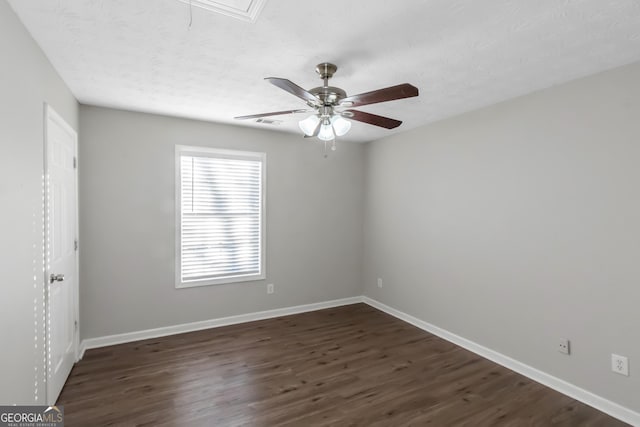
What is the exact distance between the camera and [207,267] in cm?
395

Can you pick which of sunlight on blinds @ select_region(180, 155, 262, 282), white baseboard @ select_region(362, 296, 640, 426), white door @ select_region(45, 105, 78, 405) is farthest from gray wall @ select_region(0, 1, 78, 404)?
white baseboard @ select_region(362, 296, 640, 426)

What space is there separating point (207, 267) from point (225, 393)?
5.49ft

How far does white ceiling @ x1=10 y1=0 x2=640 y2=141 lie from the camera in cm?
170

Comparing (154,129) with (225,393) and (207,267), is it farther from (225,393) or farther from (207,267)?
(225,393)

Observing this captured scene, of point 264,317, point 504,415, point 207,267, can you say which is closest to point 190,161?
point 207,267

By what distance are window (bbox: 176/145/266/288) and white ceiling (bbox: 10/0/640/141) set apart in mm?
1075

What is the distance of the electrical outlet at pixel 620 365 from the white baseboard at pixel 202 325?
310 cm

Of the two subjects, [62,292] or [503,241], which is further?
[503,241]

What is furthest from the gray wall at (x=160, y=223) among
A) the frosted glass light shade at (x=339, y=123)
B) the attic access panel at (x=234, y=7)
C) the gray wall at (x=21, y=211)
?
the attic access panel at (x=234, y=7)

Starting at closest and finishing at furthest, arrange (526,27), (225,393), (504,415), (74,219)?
(526,27) → (504,415) → (225,393) → (74,219)

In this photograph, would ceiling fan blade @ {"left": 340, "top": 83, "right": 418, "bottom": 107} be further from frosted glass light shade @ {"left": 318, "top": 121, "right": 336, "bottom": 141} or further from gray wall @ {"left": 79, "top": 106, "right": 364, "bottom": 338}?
gray wall @ {"left": 79, "top": 106, "right": 364, "bottom": 338}

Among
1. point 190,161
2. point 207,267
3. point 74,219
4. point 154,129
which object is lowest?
point 207,267

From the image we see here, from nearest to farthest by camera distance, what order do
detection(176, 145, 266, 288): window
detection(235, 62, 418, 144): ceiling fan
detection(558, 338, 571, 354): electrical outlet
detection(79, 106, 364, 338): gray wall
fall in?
detection(235, 62, 418, 144): ceiling fan, detection(558, 338, 571, 354): electrical outlet, detection(79, 106, 364, 338): gray wall, detection(176, 145, 266, 288): window
